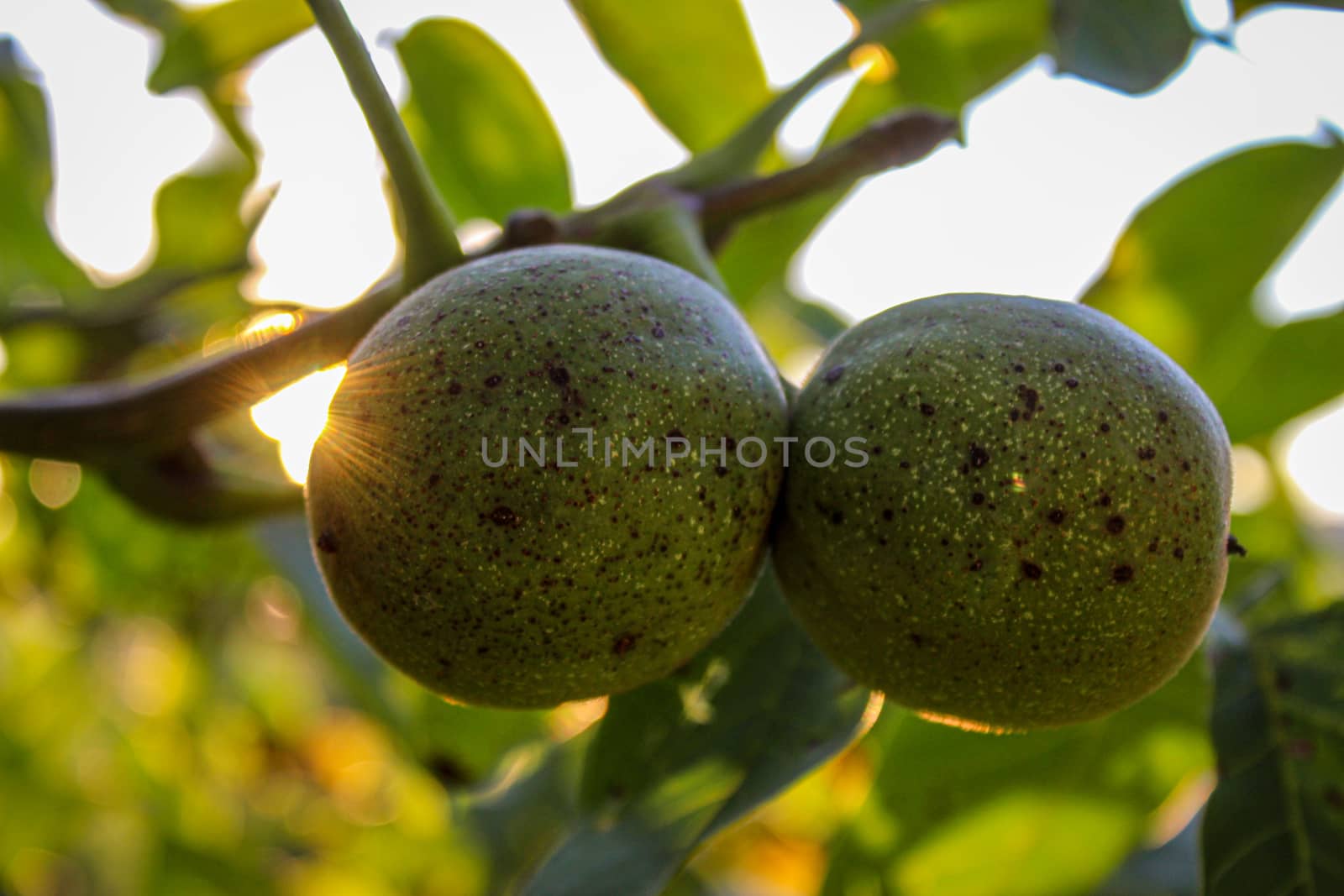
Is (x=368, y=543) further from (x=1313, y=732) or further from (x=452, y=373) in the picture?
(x=1313, y=732)

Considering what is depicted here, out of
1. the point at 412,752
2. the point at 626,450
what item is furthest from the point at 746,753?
the point at 412,752

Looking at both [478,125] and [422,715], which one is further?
[422,715]

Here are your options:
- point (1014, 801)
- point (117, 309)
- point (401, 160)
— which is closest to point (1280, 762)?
point (1014, 801)

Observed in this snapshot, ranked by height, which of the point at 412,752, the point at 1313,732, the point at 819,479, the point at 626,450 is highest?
the point at 626,450

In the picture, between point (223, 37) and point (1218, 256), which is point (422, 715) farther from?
point (1218, 256)

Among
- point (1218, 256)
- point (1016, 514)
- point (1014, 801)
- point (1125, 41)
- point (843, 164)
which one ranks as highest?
point (1125, 41)
